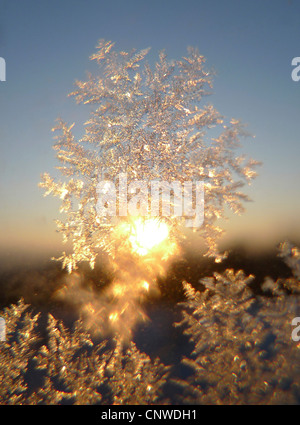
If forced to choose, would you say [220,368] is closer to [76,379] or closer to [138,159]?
[76,379]

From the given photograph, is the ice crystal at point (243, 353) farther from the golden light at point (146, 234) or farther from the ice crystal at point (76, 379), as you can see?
the golden light at point (146, 234)

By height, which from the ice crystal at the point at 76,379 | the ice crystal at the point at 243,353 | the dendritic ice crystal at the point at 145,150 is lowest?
the ice crystal at the point at 76,379

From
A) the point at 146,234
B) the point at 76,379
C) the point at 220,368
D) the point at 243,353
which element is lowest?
the point at 76,379

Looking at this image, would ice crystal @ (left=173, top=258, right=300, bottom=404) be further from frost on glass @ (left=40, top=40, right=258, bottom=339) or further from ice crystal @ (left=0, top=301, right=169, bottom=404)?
frost on glass @ (left=40, top=40, right=258, bottom=339)

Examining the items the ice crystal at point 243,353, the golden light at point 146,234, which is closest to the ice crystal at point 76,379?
the ice crystal at point 243,353

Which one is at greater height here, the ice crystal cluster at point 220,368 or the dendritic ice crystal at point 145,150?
the dendritic ice crystal at point 145,150

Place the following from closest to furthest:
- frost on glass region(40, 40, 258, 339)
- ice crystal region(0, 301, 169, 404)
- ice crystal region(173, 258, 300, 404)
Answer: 1. ice crystal region(173, 258, 300, 404)
2. ice crystal region(0, 301, 169, 404)
3. frost on glass region(40, 40, 258, 339)

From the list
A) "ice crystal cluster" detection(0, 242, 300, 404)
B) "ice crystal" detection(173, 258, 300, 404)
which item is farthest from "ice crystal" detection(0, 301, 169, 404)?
Result: "ice crystal" detection(173, 258, 300, 404)

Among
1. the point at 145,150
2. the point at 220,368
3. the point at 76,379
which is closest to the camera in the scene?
the point at 220,368

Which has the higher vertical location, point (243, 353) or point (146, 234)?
point (146, 234)

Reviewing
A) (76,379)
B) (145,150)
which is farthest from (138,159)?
(76,379)
